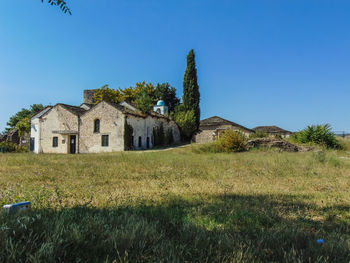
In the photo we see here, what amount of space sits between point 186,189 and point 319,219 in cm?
262

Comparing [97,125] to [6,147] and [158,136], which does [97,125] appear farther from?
[6,147]

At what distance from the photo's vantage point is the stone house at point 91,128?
28.2 metres

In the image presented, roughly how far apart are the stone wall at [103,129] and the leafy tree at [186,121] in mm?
12296

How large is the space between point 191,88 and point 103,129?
15.3 m

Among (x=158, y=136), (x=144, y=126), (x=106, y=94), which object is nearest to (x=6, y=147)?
(x=144, y=126)

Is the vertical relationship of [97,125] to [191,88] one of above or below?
Result: below

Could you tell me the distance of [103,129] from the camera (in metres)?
29.0

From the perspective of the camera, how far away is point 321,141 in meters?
22.0

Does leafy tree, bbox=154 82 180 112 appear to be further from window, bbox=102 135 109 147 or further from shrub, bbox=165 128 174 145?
window, bbox=102 135 109 147

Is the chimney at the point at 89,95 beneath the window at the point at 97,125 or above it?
above

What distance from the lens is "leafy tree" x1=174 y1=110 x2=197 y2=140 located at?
123ft

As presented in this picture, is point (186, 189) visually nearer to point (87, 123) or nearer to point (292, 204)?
point (292, 204)

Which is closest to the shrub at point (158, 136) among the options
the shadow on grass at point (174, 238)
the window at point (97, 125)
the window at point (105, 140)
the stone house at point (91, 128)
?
the stone house at point (91, 128)

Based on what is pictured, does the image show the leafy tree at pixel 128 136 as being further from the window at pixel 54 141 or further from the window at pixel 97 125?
the window at pixel 54 141
